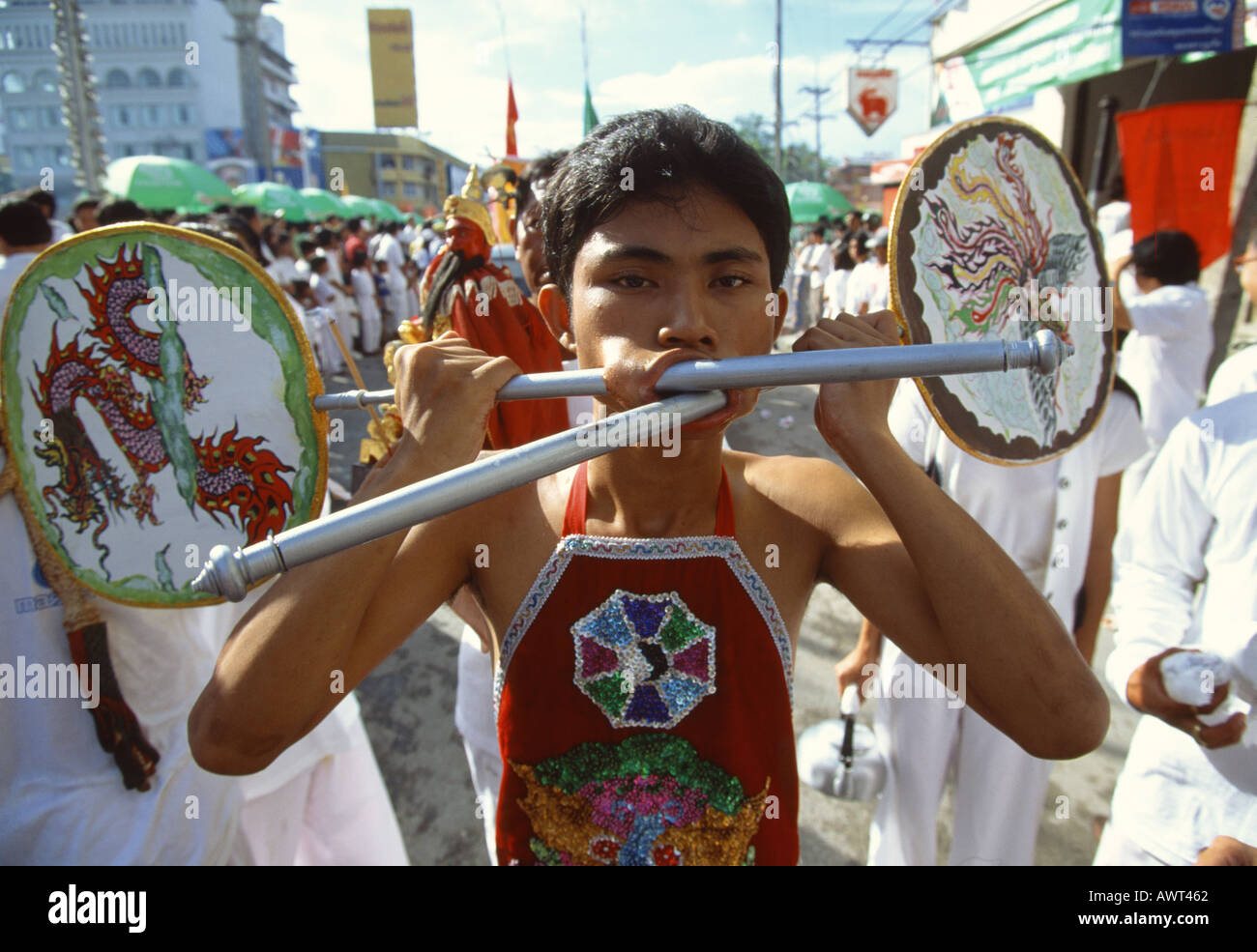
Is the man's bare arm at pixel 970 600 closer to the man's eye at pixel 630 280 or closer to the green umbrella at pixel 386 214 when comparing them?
the man's eye at pixel 630 280

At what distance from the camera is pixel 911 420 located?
2.62 metres

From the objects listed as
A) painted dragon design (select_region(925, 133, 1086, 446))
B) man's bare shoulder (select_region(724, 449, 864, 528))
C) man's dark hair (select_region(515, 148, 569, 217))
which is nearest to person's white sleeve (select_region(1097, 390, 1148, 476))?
painted dragon design (select_region(925, 133, 1086, 446))

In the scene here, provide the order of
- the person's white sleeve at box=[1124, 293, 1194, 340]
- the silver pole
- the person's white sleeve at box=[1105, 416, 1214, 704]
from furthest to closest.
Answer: the person's white sleeve at box=[1124, 293, 1194, 340] < the person's white sleeve at box=[1105, 416, 1214, 704] < the silver pole

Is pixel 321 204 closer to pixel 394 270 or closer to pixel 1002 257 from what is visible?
pixel 394 270

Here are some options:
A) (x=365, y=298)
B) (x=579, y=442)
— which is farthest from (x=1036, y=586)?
(x=365, y=298)

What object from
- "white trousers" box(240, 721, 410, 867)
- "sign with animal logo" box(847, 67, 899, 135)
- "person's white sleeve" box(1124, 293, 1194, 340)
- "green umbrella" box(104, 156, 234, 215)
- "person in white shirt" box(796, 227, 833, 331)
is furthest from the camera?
"sign with animal logo" box(847, 67, 899, 135)

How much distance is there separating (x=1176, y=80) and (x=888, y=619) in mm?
10102

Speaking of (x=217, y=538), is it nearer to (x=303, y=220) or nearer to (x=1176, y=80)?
(x=1176, y=80)

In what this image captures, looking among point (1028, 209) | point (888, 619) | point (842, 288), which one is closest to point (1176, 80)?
point (842, 288)

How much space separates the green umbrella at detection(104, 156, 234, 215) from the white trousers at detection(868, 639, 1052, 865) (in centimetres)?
1130

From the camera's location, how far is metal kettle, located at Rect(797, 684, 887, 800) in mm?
2877

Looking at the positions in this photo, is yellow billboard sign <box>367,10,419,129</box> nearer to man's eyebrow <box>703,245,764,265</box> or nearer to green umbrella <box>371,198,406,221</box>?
man's eyebrow <box>703,245,764,265</box>

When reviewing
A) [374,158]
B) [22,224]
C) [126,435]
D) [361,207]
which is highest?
[374,158]

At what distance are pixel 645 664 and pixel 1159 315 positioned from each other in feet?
16.4
